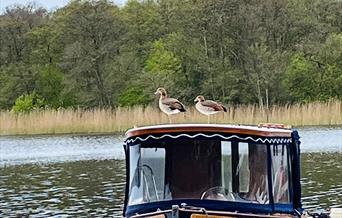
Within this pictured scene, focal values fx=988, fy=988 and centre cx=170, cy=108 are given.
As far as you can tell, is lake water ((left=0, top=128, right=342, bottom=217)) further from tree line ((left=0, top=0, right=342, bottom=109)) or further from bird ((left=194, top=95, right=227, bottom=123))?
tree line ((left=0, top=0, right=342, bottom=109))

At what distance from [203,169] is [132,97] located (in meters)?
50.5

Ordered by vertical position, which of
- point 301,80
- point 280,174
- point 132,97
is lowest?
point 280,174

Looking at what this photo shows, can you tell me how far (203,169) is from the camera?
457 inches

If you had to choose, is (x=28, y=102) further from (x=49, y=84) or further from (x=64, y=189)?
(x=64, y=189)

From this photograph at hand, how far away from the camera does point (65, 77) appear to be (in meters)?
65.5

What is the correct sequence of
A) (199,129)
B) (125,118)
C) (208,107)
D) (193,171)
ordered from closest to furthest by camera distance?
(199,129)
(193,171)
(208,107)
(125,118)

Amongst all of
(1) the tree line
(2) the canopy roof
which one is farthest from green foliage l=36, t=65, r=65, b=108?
(2) the canopy roof

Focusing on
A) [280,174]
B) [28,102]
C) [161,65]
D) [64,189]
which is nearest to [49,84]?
[28,102]

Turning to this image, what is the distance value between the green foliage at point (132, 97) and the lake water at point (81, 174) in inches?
558

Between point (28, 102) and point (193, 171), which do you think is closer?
point (193, 171)

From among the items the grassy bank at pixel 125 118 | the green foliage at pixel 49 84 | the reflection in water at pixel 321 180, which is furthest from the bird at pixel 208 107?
the green foliage at pixel 49 84

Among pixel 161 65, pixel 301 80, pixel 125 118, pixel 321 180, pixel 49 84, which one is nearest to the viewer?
pixel 321 180

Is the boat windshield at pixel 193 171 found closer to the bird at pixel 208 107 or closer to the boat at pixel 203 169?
the boat at pixel 203 169

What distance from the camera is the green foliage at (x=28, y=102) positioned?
60772mm
